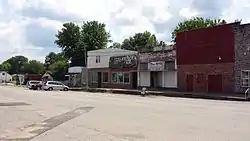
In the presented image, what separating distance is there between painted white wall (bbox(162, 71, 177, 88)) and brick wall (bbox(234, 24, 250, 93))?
465 inches

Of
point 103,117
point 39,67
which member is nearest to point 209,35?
point 103,117

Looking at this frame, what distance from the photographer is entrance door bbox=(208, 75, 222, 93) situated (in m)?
46.3

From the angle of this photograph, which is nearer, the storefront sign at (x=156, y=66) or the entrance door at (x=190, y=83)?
the entrance door at (x=190, y=83)

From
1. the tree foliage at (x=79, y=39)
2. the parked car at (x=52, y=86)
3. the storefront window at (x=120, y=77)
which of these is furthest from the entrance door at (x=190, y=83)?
the tree foliage at (x=79, y=39)

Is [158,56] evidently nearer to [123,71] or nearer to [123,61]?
[123,61]

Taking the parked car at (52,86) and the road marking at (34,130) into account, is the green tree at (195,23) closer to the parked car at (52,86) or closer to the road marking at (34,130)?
the parked car at (52,86)

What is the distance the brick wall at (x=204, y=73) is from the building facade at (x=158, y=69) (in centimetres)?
296

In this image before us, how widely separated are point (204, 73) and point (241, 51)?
5623 mm

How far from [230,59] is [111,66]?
2767cm

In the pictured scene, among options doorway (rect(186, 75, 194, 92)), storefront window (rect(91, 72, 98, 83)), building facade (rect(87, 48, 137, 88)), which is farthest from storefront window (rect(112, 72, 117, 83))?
doorway (rect(186, 75, 194, 92))

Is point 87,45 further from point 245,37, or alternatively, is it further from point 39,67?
point 245,37

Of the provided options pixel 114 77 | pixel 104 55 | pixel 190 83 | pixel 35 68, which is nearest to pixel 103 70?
pixel 104 55

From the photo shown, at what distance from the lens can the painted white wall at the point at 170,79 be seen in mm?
55500

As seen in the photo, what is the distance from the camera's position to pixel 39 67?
14862 centimetres
